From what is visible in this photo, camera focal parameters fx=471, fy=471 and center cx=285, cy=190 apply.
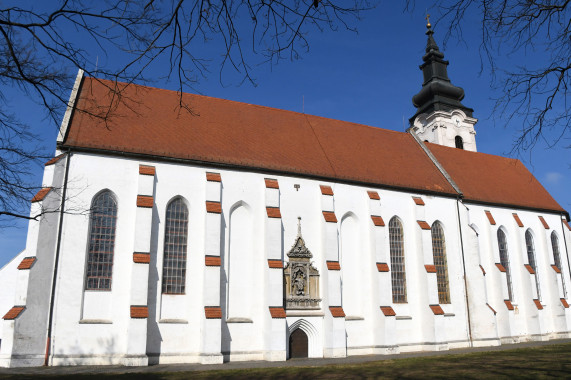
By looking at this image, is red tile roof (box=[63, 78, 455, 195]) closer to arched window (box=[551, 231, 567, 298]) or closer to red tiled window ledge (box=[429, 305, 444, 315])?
red tiled window ledge (box=[429, 305, 444, 315])

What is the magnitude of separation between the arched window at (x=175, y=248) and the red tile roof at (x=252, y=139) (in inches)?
90.1

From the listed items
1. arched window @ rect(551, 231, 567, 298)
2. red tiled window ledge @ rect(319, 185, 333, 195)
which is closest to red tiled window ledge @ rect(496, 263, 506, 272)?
arched window @ rect(551, 231, 567, 298)

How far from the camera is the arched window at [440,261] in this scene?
78.1 feet

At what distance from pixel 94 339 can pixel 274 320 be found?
21.6ft

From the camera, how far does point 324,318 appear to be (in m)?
20.0

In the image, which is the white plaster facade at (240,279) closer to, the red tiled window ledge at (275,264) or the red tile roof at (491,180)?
the red tiled window ledge at (275,264)

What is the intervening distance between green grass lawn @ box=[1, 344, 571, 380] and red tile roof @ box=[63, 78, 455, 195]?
8868 millimetres

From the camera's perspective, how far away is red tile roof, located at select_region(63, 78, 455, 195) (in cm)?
1970

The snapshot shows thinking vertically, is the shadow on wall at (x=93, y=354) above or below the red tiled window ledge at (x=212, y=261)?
below

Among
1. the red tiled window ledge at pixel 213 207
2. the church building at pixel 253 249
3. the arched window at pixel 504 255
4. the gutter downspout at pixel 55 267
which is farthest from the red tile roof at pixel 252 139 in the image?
the arched window at pixel 504 255

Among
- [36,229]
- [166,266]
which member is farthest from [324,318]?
[36,229]

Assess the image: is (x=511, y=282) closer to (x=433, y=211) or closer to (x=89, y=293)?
(x=433, y=211)

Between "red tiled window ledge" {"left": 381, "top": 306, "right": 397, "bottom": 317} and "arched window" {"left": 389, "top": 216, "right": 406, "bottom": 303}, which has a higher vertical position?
"arched window" {"left": 389, "top": 216, "right": 406, "bottom": 303}

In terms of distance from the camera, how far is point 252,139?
22641mm
